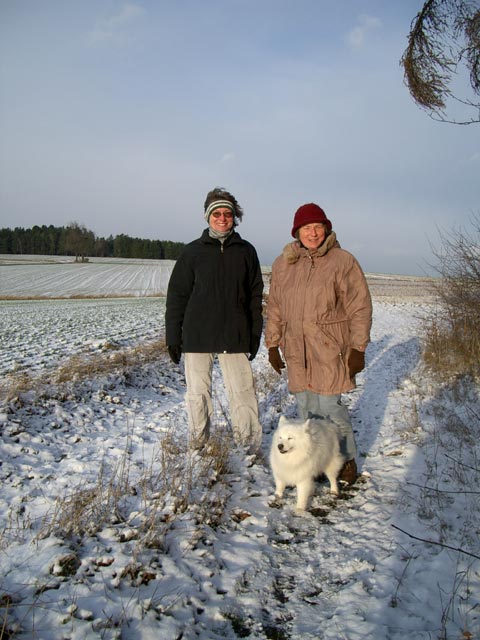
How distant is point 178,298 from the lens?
4543 millimetres

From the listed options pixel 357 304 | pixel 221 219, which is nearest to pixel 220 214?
pixel 221 219

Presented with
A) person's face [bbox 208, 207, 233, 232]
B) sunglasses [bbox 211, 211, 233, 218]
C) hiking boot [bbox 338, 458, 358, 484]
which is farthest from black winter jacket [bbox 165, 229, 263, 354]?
hiking boot [bbox 338, 458, 358, 484]

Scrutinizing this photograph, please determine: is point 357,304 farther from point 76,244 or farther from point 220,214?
point 76,244

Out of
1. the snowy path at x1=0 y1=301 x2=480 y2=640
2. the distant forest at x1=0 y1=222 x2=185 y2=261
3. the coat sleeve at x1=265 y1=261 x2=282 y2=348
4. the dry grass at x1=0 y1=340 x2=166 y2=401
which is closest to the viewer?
the snowy path at x1=0 y1=301 x2=480 y2=640

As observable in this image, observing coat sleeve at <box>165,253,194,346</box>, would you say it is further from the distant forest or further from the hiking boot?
the distant forest

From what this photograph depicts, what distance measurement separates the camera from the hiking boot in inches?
165

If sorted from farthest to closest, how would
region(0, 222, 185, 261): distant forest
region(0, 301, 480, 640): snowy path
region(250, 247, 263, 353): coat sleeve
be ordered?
region(0, 222, 185, 261): distant forest → region(250, 247, 263, 353): coat sleeve → region(0, 301, 480, 640): snowy path

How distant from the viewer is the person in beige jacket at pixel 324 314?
389 centimetres

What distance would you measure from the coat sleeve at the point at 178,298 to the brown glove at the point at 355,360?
193 centimetres

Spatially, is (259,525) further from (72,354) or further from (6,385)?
(72,354)

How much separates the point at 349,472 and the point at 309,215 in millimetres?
2739

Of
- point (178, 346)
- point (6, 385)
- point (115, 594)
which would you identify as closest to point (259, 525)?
point (115, 594)

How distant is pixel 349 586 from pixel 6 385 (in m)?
5.92

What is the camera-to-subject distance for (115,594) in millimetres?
2348
